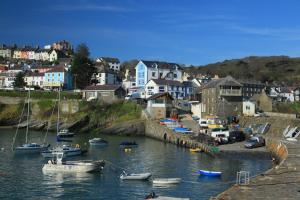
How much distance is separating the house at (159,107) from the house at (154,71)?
27.2 metres

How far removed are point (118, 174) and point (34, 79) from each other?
101922 millimetres

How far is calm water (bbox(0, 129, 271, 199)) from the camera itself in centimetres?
3925

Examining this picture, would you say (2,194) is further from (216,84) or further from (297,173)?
(216,84)

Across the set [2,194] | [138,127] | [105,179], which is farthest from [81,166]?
[138,127]

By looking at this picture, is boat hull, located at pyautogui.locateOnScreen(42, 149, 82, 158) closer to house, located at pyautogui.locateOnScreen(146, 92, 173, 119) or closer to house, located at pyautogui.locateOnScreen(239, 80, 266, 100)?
house, located at pyautogui.locateOnScreen(146, 92, 173, 119)

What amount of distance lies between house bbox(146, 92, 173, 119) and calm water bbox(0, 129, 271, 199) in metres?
25.5

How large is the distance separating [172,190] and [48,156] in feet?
82.1

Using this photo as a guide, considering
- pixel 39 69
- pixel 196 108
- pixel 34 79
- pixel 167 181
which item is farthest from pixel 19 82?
pixel 167 181

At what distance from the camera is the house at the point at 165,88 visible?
11319 centimetres

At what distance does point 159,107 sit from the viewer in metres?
96.8

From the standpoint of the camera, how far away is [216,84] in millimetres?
92125

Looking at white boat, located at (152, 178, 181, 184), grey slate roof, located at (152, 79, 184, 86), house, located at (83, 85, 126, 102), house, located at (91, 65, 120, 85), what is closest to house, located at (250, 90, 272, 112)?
grey slate roof, located at (152, 79, 184, 86)

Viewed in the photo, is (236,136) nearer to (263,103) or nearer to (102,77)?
(263,103)

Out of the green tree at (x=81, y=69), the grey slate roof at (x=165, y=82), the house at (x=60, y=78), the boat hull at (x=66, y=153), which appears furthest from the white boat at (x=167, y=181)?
the house at (x=60, y=78)
